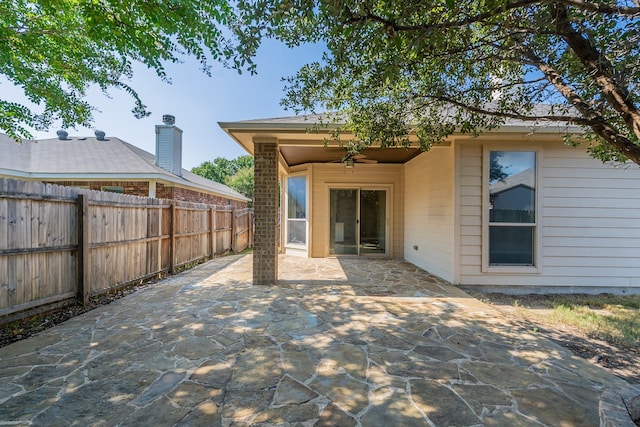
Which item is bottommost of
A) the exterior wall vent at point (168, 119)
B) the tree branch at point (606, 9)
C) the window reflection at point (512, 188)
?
the window reflection at point (512, 188)

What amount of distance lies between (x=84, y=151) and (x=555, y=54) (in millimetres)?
13356

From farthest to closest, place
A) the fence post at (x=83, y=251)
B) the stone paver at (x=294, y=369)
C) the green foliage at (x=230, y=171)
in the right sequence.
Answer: the green foliage at (x=230, y=171) < the fence post at (x=83, y=251) < the stone paver at (x=294, y=369)

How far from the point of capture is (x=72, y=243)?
393 centimetres

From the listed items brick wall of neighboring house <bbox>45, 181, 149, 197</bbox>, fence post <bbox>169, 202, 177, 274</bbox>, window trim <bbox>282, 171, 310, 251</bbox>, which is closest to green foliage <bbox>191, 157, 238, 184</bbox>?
brick wall of neighboring house <bbox>45, 181, 149, 197</bbox>

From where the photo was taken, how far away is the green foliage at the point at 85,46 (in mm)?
4078

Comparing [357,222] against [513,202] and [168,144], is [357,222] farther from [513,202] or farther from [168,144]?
[168,144]

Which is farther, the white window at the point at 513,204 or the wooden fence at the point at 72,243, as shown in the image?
the white window at the point at 513,204

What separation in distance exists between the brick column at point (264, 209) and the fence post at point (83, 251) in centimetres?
248

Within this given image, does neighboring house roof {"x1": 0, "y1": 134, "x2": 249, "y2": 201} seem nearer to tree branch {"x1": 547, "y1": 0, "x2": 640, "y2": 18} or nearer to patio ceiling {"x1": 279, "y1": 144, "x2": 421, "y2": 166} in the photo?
patio ceiling {"x1": 279, "y1": 144, "x2": 421, "y2": 166}

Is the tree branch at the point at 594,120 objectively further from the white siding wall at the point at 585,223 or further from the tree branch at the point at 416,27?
the white siding wall at the point at 585,223

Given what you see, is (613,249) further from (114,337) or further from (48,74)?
(48,74)

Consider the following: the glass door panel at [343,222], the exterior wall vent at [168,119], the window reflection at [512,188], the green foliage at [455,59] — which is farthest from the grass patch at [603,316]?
the exterior wall vent at [168,119]

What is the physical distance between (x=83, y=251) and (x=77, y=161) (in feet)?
24.7

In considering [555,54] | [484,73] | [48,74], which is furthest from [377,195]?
[48,74]
